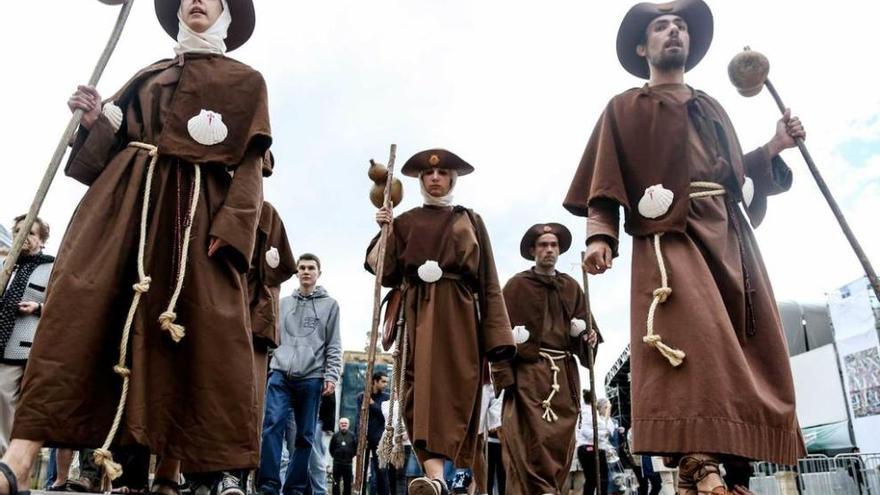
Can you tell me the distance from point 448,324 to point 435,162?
4.88 feet

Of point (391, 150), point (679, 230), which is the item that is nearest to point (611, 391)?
point (391, 150)

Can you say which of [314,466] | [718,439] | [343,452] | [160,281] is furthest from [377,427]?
[718,439]

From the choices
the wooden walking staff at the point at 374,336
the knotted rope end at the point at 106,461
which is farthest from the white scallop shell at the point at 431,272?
the knotted rope end at the point at 106,461

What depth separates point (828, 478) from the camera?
37.3 feet

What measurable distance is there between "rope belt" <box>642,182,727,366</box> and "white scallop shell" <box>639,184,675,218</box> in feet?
0.35

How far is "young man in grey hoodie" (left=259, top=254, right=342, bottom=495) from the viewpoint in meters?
6.24

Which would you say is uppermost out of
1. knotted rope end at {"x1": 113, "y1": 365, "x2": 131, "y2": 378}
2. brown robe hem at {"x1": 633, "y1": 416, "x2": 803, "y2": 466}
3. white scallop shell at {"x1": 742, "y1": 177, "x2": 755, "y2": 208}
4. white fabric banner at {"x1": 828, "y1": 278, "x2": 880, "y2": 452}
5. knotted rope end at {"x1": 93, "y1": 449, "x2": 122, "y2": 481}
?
white fabric banner at {"x1": 828, "y1": 278, "x2": 880, "y2": 452}

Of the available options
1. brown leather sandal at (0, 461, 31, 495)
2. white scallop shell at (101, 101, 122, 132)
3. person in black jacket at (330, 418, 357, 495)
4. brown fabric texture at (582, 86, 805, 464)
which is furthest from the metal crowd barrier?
brown leather sandal at (0, 461, 31, 495)

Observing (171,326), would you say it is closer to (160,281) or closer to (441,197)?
(160,281)

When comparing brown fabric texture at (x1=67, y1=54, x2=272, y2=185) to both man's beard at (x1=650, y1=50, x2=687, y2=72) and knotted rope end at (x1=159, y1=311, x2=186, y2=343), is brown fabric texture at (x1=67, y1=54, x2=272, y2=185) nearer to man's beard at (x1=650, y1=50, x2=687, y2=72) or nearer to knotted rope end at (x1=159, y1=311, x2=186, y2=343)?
knotted rope end at (x1=159, y1=311, x2=186, y2=343)

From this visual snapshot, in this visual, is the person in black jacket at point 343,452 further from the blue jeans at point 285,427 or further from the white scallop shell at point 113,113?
the white scallop shell at point 113,113

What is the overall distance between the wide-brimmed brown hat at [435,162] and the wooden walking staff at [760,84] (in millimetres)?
2263

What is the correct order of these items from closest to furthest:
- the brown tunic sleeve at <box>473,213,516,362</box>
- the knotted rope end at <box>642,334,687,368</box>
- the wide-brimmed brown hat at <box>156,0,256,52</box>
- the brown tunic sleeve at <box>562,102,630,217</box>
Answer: the knotted rope end at <box>642,334,687,368</box>
the brown tunic sleeve at <box>562,102,630,217</box>
the wide-brimmed brown hat at <box>156,0,256,52</box>
the brown tunic sleeve at <box>473,213,516,362</box>

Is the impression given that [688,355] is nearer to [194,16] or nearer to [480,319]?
[480,319]
